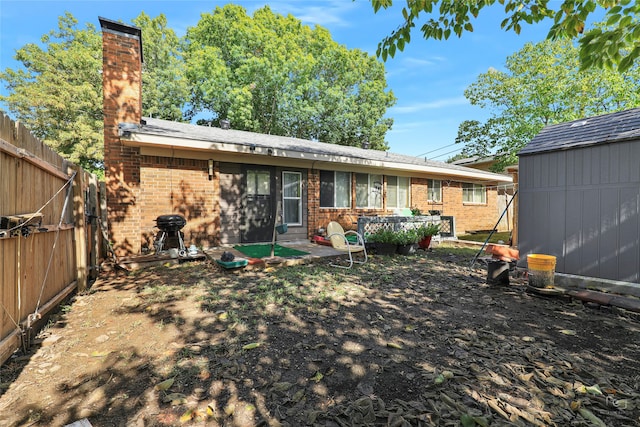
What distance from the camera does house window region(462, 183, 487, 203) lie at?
1432 centimetres

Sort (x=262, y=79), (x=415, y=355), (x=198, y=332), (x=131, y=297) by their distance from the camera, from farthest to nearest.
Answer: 1. (x=262, y=79)
2. (x=131, y=297)
3. (x=198, y=332)
4. (x=415, y=355)

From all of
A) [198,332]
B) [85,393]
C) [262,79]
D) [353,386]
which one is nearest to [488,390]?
[353,386]

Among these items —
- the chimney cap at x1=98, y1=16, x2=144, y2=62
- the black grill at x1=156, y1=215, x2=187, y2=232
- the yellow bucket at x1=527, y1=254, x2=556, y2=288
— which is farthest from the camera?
the chimney cap at x1=98, y1=16, x2=144, y2=62

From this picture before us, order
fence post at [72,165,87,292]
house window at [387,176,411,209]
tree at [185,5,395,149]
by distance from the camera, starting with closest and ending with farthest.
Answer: fence post at [72,165,87,292], house window at [387,176,411,209], tree at [185,5,395,149]

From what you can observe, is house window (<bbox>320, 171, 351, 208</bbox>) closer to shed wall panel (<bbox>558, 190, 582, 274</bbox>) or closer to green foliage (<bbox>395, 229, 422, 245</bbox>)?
green foliage (<bbox>395, 229, 422, 245</bbox>)

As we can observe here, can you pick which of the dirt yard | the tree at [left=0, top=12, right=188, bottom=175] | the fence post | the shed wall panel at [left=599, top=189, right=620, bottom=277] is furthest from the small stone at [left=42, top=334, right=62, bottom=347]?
the tree at [left=0, top=12, right=188, bottom=175]

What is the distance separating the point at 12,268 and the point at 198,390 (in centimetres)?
203

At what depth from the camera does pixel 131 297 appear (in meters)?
4.44

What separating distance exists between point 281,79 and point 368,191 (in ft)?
50.1

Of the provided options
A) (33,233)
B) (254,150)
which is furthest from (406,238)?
(33,233)

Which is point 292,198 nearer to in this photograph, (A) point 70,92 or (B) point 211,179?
(B) point 211,179

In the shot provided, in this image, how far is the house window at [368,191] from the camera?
11.1m

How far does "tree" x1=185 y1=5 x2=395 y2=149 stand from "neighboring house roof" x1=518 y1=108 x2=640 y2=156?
18.0m

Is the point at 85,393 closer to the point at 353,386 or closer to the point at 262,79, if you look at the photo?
the point at 353,386
